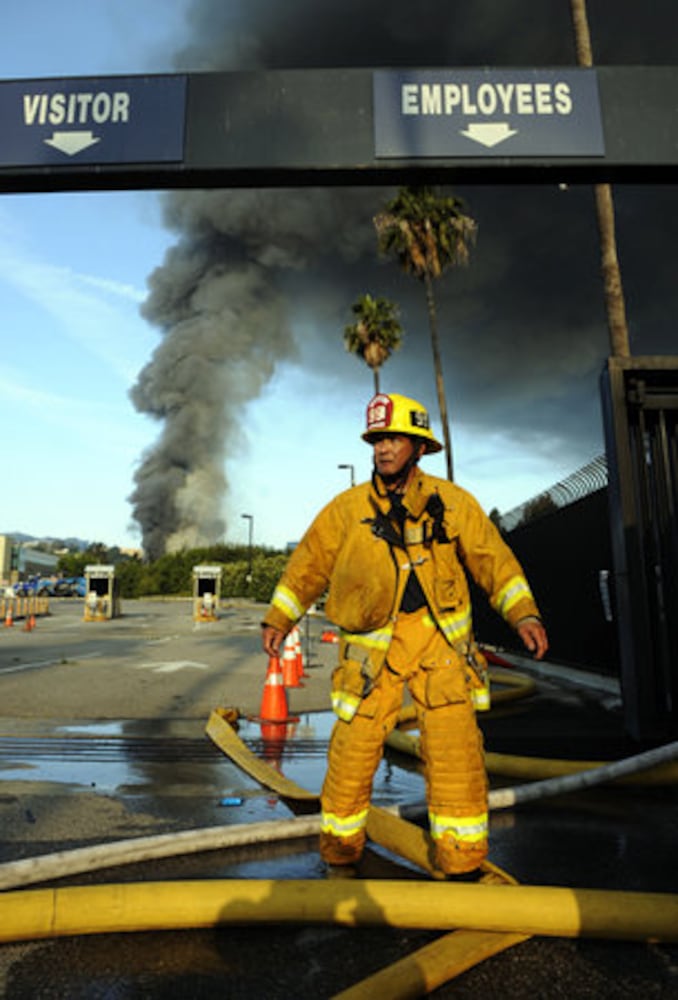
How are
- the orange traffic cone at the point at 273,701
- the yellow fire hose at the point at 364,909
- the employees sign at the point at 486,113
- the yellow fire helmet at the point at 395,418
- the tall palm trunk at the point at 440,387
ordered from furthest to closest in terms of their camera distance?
the tall palm trunk at the point at 440,387 → the orange traffic cone at the point at 273,701 → the employees sign at the point at 486,113 → the yellow fire helmet at the point at 395,418 → the yellow fire hose at the point at 364,909

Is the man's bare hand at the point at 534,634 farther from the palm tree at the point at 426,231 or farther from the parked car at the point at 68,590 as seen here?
the parked car at the point at 68,590

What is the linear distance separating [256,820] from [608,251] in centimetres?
1124

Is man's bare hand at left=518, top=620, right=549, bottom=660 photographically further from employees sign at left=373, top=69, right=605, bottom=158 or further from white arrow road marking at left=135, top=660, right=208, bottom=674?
white arrow road marking at left=135, top=660, right=208, bottom=674

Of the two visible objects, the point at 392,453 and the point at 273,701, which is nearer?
the point at 392,453

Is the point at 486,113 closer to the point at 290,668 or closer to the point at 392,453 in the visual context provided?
the point at 392,453

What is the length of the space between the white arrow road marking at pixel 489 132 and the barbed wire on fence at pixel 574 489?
139 inches

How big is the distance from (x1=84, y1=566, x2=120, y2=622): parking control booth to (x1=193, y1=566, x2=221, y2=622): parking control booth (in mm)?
3583

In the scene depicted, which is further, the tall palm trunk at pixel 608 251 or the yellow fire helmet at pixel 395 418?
the tall palm trunk at pixel 608 251

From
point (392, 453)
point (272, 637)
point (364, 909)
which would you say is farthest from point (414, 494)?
point (364, 909)

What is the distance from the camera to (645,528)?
18.3 ft

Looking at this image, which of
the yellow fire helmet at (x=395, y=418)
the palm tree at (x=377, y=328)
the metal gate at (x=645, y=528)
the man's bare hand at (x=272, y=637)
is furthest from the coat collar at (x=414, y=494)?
the palm tree at (x=377, y=328)

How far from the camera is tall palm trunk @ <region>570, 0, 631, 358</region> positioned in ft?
38.0

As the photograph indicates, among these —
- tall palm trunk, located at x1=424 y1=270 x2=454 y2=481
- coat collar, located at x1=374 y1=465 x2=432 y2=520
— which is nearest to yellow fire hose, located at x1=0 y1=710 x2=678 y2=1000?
coat collar, located at x1=374 y1=465 x2=432 y2=520

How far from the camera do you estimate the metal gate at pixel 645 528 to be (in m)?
5.28
